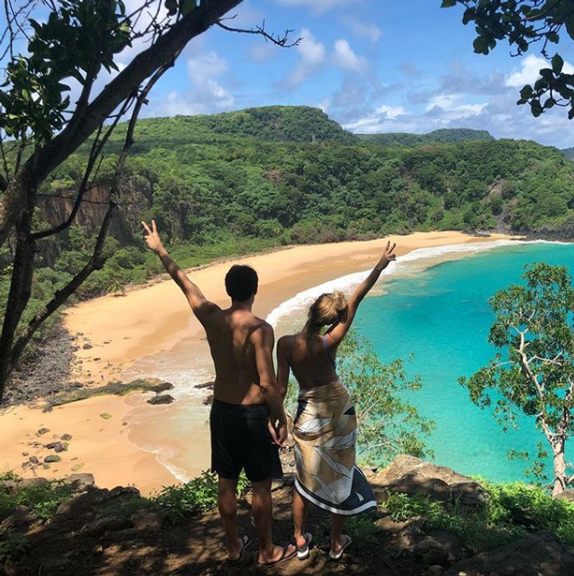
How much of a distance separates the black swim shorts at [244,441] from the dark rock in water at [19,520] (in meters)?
2.38

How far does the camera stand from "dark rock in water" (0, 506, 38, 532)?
4.01 meters

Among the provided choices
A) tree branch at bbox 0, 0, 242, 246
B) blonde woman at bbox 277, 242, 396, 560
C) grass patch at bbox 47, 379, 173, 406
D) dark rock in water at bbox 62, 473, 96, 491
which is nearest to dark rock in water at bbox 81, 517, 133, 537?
blonde woman at bbox 277, 242, 396, 560

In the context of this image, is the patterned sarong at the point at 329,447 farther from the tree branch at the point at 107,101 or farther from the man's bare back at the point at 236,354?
the tree branch at the point at 107,101

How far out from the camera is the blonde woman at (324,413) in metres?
2.73

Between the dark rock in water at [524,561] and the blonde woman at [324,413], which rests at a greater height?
the blonde woman at [324,413]

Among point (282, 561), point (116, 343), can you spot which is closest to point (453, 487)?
point (282, 561)

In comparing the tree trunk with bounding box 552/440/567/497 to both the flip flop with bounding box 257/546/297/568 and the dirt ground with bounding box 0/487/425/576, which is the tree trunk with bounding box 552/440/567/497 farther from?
the flip flop with bounding box 257/546/297/568

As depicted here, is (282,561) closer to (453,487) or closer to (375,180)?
(453,487)

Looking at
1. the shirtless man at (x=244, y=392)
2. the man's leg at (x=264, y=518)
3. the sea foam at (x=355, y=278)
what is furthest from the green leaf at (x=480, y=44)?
the sea foam at (x=355, y=278)

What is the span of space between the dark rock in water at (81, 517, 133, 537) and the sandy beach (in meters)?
6.40

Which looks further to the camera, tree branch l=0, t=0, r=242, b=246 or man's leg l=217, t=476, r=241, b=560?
man's leg l=217, t=476, r=241, b=560

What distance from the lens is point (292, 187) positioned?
5131cm

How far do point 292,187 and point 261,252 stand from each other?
527 inches

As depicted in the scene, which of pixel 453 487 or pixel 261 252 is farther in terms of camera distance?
pixel 261 252
